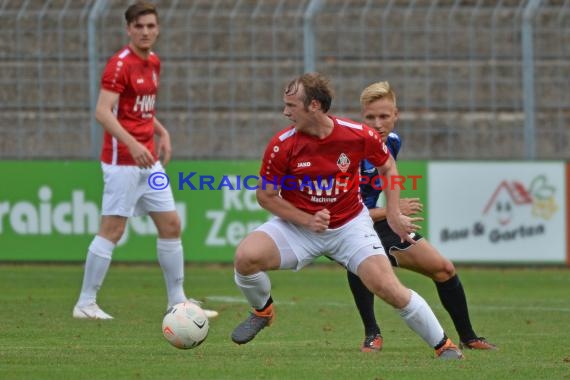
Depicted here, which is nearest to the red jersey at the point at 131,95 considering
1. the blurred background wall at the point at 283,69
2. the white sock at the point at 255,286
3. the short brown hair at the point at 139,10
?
the short brown hair at the point at 139,10

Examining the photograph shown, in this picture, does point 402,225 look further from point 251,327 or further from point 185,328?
point 185,328

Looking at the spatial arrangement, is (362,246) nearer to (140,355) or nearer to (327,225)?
(327,225)

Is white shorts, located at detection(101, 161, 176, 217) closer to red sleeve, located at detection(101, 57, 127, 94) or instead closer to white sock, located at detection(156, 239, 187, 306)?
white sock, located at detection(156, 239, 187, 306)

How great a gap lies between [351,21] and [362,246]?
934 cm

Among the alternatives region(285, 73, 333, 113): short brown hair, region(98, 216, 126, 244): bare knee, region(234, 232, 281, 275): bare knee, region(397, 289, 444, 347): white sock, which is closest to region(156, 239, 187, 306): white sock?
region(98, 216, 126, 244): bare knee

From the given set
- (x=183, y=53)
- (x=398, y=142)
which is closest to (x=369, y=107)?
(x=398, y=142)

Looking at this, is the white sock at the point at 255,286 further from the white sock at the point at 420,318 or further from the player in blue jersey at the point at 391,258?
the white sock at the point at 420,318

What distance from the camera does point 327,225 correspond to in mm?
7988

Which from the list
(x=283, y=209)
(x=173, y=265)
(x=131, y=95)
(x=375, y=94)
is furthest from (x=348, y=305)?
(x=283, y=209)

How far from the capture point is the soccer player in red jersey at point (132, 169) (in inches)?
413

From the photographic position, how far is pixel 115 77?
1041 cm

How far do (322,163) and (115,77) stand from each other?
287 cm

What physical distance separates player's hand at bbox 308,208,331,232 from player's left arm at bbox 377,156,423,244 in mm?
365

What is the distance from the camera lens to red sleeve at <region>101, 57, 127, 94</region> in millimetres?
10398
